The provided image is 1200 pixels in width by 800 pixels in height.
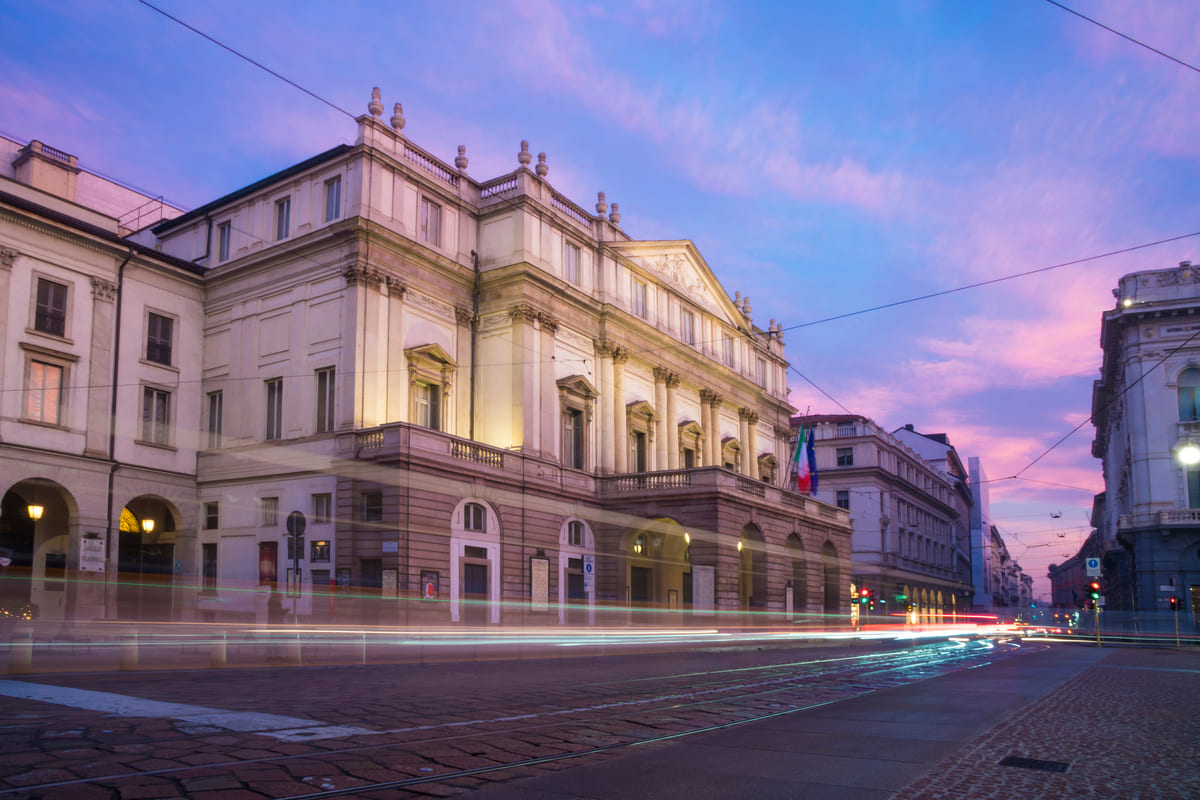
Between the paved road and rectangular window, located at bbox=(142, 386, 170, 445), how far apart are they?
1964 cm

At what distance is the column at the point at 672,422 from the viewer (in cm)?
4584

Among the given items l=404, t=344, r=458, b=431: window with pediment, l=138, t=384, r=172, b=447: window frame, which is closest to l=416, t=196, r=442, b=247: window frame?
l=404, t=344, r=458, b=431: window with pediment

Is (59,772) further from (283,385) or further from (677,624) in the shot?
(677,624)

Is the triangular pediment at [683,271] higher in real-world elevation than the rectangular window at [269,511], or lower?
higher

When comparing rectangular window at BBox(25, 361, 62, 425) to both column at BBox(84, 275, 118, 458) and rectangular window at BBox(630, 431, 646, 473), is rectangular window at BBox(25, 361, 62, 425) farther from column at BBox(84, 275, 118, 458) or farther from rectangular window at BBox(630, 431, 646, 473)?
rectangular window at BBox(630, 431, 646, 473)

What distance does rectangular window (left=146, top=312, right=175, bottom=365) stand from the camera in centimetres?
3484

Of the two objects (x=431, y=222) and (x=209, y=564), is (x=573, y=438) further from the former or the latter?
(x=209, y=564)

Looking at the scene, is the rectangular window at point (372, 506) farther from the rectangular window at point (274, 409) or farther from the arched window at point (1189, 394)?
the arched window at point (1189, 394)

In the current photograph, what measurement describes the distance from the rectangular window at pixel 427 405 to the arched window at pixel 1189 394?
4090cm

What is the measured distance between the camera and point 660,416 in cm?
4553

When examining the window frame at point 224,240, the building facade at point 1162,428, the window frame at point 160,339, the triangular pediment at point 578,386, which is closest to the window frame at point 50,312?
the window frame at point 160,339

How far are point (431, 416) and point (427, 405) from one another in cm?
43

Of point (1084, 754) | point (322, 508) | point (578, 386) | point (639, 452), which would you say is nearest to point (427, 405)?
point (322, 508)

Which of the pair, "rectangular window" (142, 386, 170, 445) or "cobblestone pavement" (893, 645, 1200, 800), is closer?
"cobblestone pavement" (893, 645, 1200, 800)
